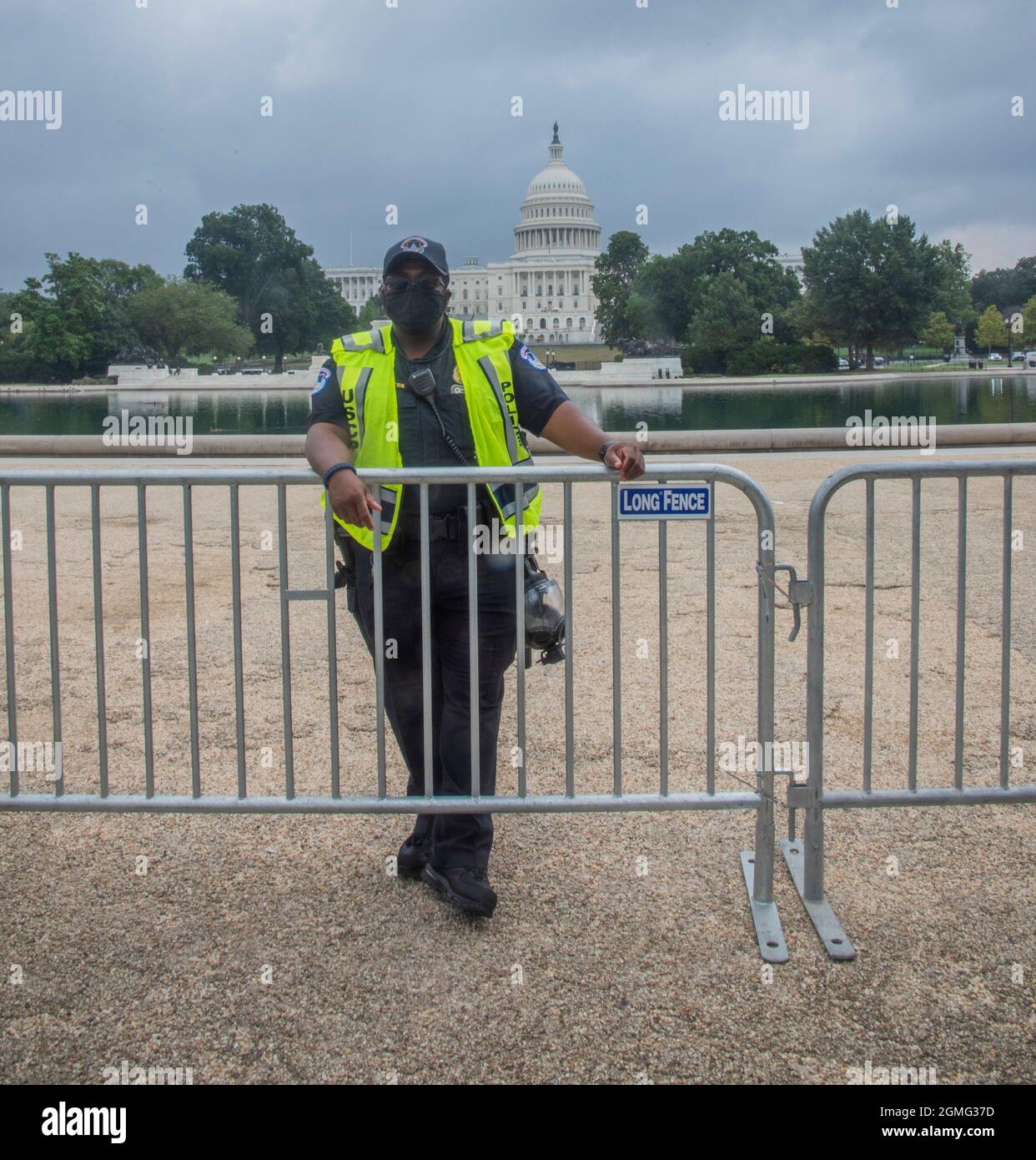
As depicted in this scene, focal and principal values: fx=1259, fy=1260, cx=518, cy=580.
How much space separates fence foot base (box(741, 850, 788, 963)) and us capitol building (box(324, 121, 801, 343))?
115309mm

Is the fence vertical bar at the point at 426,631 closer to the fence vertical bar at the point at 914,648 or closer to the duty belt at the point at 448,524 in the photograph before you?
the duty belt at the point at 448,524

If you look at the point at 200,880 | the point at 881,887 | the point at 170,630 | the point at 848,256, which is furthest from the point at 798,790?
the point at 848,256

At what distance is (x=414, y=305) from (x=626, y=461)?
69 centimetres

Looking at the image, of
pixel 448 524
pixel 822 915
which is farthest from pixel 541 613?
pixel 822 915

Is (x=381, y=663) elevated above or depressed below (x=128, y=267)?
below

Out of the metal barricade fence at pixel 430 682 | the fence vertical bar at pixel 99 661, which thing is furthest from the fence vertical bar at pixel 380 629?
the fence vertical bar at pixel 99 661

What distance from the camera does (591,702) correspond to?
5.30 meters

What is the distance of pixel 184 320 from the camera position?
3093 inches

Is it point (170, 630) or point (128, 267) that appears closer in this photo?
point (170, 630)

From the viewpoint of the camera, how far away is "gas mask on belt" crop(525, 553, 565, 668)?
3404 mm

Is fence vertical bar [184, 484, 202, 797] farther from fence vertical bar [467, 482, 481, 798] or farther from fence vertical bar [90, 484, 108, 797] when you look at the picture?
fence vertical bar [467, 482, 481, 798]
